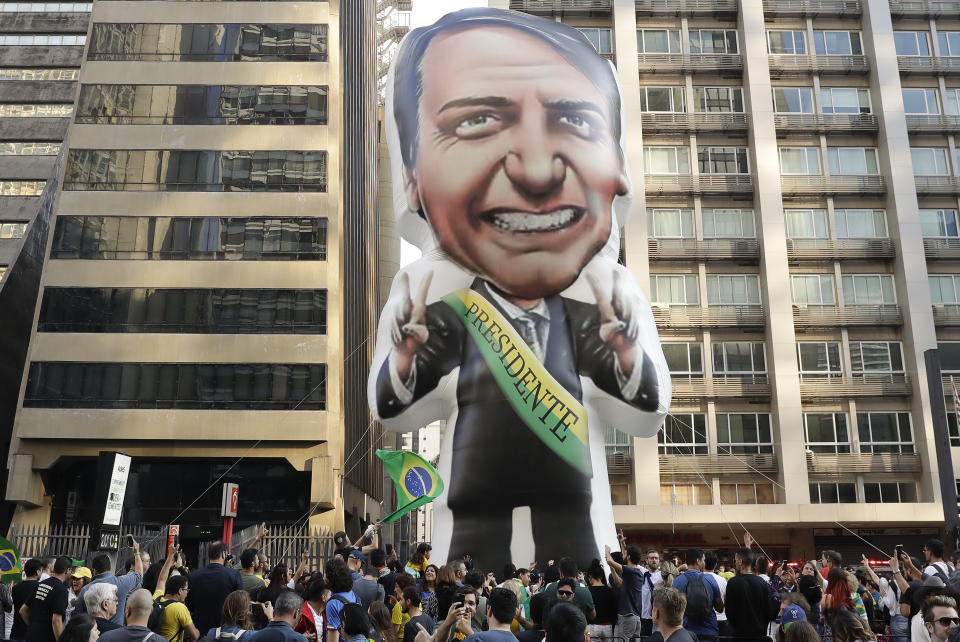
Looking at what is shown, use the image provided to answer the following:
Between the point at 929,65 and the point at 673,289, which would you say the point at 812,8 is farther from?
the point at 673,289

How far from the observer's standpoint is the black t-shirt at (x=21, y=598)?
30.3ft

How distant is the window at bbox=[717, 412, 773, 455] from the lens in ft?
144

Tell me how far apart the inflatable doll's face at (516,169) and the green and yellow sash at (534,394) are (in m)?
1.28

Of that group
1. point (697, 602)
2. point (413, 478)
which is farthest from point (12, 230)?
point (697, 602)

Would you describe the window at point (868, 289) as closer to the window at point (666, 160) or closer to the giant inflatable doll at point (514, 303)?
the window at point (666, 160)

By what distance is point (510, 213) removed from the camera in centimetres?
2334

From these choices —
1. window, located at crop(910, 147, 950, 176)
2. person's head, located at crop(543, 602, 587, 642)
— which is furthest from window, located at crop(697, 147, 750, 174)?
person's head, located at crop(543, 602, 587, 642)

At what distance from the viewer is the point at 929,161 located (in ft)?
156

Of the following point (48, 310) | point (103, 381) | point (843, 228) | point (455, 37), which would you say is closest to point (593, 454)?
point (455, 37)

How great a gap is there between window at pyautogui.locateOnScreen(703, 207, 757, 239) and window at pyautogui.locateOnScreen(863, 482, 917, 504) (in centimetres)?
1327

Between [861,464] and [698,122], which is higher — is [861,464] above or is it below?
below

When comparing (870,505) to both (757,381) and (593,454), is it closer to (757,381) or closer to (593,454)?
(757,381)

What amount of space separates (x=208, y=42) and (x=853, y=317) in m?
32.0

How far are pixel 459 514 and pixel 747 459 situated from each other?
25116 mm
